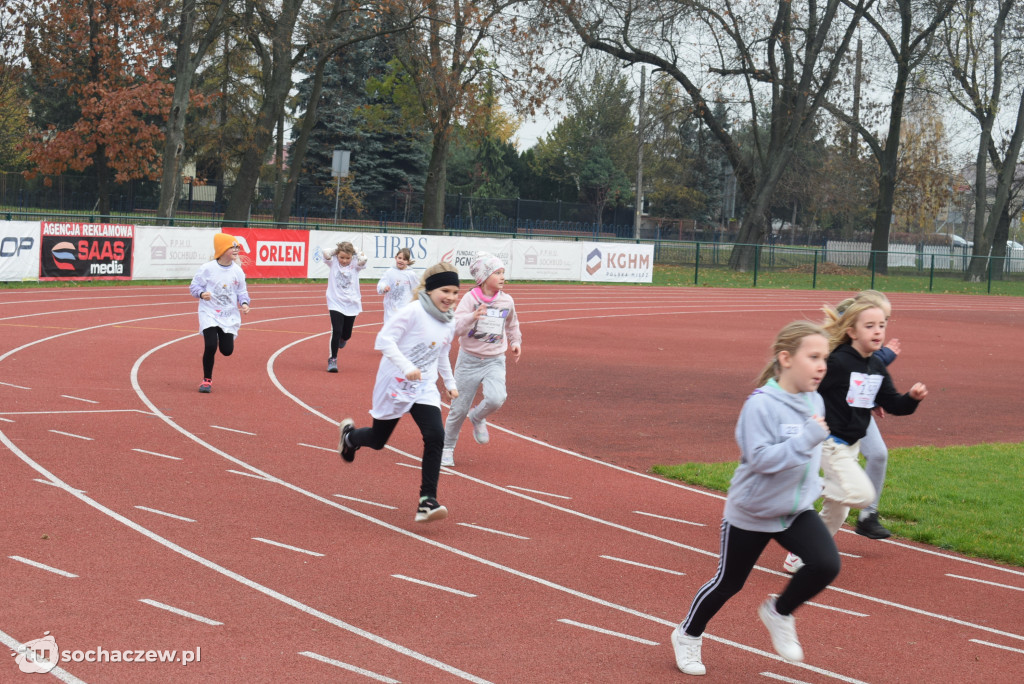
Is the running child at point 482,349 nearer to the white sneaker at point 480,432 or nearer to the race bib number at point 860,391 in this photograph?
the white sneaker at point 480,432

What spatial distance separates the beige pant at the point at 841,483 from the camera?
19.4 ft

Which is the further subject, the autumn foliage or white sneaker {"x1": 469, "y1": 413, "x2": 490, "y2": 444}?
the autumn foliage

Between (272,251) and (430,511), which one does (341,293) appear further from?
(272,251)

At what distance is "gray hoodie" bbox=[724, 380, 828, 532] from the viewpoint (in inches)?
178

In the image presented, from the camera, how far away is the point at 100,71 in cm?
4006

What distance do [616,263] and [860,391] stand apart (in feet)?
103

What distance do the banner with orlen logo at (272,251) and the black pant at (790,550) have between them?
82.1 ft

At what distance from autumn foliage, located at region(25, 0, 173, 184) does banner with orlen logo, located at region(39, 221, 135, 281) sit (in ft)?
40.3

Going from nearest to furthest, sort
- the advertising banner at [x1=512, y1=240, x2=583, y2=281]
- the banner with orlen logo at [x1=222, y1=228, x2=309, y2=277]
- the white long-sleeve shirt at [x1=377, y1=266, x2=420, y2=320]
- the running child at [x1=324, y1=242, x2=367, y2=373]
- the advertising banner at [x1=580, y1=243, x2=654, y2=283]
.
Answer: the running child at [x1=324, y1=242, x2=367, y2=373]
the white long-sleeve shirt at [x1=377, y1=266, x2=420, y2=320]
the banner with orlen logo at [x1=222, y1=228, x2=309, y2=277]
the advertising banner at [x1=512, y1=240, x2=583, y2=281]
the advertising banner at [x1=580, y1=243, x2=654, y2=283]

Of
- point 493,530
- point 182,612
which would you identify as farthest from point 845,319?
point 182,612

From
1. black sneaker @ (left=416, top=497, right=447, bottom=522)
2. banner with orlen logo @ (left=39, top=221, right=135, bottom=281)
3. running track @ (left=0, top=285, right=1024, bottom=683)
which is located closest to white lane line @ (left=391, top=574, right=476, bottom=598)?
running track @ (left=0, top=285, right=1024, bottom=683)

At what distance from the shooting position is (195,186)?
5556 cm

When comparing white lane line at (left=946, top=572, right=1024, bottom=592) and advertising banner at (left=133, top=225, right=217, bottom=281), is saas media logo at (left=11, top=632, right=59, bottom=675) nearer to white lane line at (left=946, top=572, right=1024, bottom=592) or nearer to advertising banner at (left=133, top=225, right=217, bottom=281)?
white lane line at (left=946, top=572, right=1024, bottom=592)

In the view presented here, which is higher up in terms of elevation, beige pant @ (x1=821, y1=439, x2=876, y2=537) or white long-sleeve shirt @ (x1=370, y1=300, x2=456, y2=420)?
white long-sleeve shirt @ (x1=370, y1=300, x2=456, y2=420)
